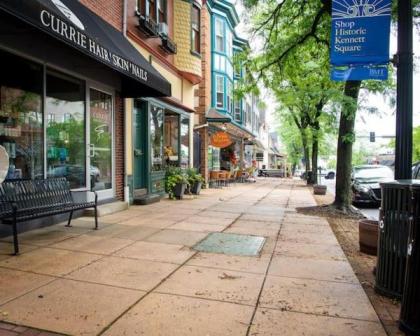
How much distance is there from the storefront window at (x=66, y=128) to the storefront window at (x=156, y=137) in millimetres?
3609

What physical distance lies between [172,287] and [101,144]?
599 centimetres

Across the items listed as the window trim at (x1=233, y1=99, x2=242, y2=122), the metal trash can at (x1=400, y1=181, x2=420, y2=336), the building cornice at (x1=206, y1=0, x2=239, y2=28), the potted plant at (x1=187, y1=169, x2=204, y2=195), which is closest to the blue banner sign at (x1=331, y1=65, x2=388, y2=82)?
the metal trash can at (x1=400, y1=181, x2=420, y2=336)

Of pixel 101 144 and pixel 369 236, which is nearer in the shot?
pixel 369 236

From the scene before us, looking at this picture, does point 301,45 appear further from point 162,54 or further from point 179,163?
point 179,163

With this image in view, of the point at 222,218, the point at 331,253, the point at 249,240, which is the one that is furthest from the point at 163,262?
the point at 222,218

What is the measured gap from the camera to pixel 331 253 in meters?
6.16

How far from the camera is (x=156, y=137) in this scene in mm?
12727

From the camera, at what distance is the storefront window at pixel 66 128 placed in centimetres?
766

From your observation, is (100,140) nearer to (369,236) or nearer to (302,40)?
(369,236)

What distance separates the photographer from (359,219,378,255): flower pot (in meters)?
6.11

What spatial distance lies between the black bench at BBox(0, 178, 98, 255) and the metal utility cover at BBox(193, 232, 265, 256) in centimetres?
219

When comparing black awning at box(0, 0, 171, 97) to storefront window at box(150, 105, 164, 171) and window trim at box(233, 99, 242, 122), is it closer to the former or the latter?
storefront window at box(150, 105, 164, 171)

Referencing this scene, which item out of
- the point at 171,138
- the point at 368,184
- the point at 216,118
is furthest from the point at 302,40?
the point at 216,118

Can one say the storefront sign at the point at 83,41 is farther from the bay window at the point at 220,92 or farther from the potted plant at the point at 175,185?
the bay window at the point at 220,92
